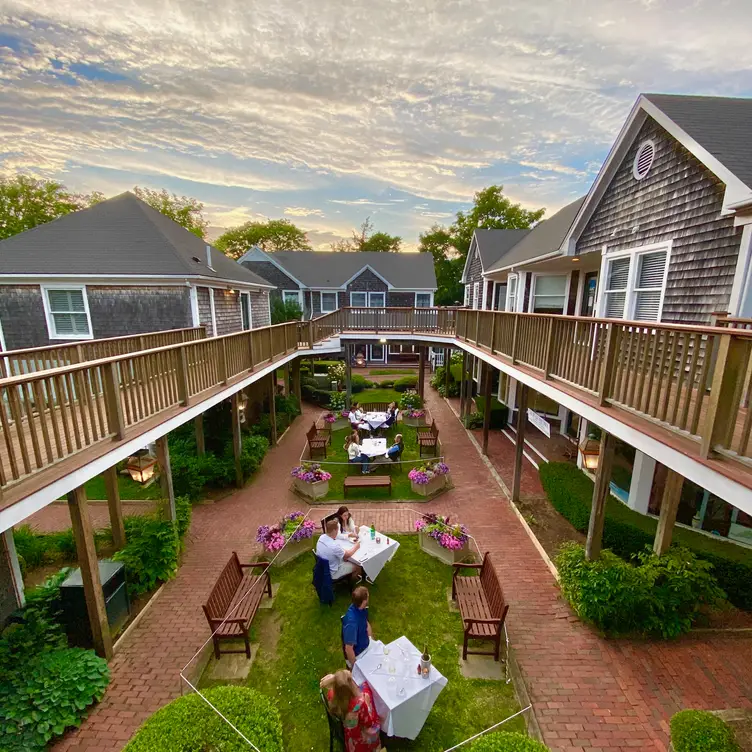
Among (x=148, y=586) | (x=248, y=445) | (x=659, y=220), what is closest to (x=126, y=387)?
(x=148, y=586)

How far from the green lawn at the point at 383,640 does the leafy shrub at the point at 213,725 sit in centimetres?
56

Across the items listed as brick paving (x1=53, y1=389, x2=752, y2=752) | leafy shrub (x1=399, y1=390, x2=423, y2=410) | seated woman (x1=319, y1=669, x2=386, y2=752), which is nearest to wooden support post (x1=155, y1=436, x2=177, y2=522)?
brick paving (x1=53, y1=389, x2=752, y2=752)

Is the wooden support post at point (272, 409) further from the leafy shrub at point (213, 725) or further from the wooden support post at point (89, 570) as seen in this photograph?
the leafy shrub at point (213, 725)

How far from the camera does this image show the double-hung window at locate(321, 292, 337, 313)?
29.7 m

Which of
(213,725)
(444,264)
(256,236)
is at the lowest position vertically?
(213,725)

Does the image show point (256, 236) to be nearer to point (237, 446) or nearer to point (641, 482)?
point (237, 446)

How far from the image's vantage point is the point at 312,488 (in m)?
10.1

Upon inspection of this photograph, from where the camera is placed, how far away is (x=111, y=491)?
7.23 metres

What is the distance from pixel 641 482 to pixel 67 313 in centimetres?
1746

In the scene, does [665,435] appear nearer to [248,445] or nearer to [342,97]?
[248,445]

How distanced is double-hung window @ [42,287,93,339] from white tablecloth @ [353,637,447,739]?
1318cm

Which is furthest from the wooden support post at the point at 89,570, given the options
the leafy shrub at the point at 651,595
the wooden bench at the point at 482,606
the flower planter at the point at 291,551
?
the leafy shrub at the point at 651,595

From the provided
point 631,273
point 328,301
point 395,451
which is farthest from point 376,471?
point 328,301

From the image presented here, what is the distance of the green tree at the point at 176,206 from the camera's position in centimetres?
3781
